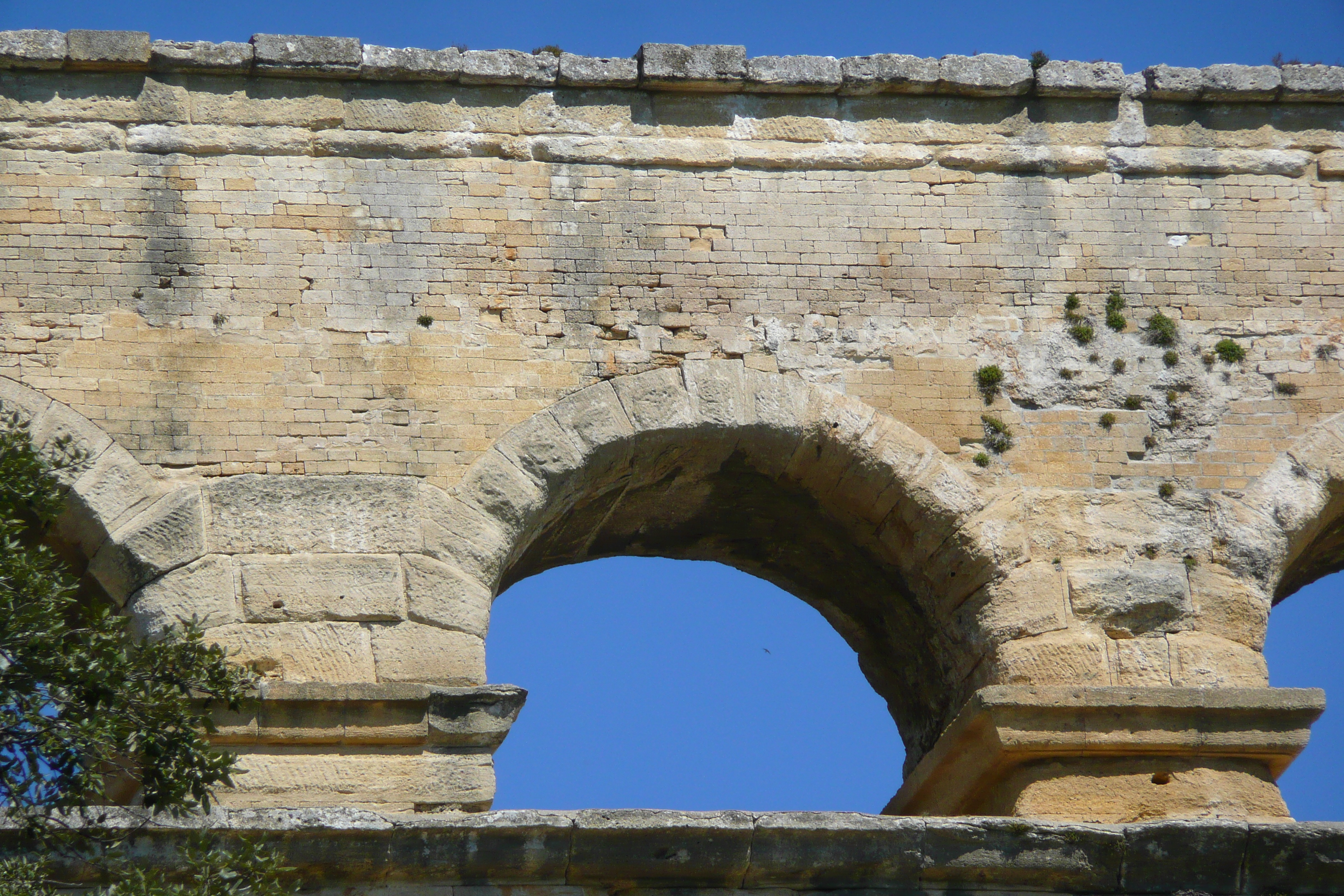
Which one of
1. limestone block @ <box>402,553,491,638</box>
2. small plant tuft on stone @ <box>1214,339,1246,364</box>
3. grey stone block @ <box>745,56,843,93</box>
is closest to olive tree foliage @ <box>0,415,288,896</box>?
limestone block @ <box>402,553,491,638</box>

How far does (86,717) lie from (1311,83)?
21.7ft

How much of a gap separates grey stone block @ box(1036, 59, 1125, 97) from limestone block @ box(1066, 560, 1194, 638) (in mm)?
2495

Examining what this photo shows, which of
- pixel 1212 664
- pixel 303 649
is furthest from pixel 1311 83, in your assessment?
pixel 303 649

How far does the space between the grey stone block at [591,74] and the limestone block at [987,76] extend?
1531mm

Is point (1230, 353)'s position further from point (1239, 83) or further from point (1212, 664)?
point (1212, 664)

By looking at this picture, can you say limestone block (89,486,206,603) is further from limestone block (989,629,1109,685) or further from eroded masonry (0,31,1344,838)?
limestone block (989,629,1109,685)

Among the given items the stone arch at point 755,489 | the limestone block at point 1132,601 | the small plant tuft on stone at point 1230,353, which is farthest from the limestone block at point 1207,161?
the limestone block at point 1132,601

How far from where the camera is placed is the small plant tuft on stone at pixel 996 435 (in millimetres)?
8477

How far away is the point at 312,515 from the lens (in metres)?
7.93

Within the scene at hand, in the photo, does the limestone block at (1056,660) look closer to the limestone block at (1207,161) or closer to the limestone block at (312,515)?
the limestone block at (1207,161)

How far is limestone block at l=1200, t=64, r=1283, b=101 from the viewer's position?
9.23m

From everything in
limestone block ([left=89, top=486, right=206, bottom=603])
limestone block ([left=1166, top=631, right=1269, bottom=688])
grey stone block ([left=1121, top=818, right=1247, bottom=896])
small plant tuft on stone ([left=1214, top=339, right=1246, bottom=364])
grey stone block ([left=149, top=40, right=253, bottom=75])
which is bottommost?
grey stone block ([left=1121, top=818, right=1247, bottom=896])

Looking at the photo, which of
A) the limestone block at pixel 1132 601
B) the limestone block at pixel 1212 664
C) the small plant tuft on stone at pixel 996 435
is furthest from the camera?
the small plant tuft on stone at pixel 996 435

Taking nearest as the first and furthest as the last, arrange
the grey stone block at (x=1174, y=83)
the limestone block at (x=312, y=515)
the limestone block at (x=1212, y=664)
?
the limestone block at (x=312, y=515), the limestone block at (x=1212, y=664), the grey stone block at (x=1174, y=83)
